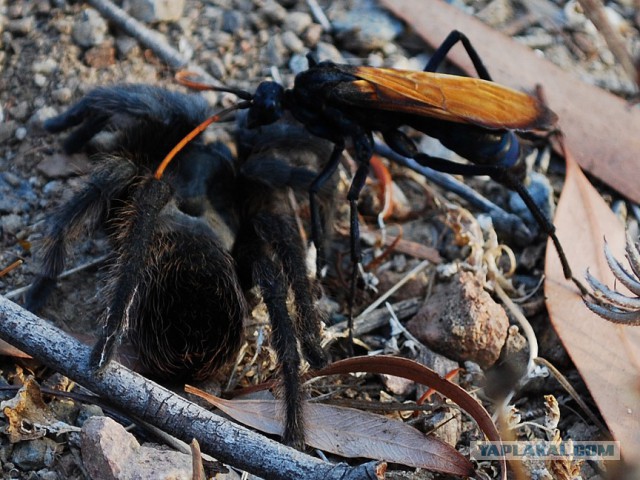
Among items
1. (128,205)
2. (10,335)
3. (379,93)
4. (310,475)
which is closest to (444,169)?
(379,93)

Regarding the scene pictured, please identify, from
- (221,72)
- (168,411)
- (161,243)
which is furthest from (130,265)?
(221,72)

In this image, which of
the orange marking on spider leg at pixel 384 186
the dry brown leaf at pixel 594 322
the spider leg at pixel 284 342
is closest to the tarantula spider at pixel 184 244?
the spider leg at pixel 284 342

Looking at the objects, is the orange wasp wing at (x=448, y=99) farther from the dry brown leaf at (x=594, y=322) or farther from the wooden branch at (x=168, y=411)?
the wooden branch at (x=168, y=411)

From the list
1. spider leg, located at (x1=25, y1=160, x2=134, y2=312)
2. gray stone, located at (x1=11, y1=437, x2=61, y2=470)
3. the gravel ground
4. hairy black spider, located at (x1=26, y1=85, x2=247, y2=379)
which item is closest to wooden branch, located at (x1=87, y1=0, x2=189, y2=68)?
the gravel ground

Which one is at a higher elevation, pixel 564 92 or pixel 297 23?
pixel 564 92

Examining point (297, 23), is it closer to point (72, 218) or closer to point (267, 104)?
point (267, 104)
